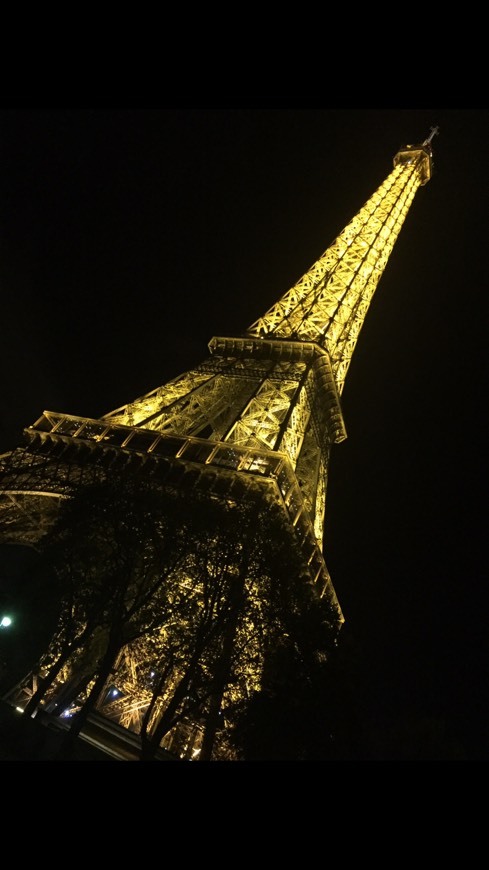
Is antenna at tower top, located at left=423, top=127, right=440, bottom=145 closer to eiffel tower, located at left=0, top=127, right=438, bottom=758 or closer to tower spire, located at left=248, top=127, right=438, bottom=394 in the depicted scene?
tower spire, located at left=248, top=127, right=438, bottom=394

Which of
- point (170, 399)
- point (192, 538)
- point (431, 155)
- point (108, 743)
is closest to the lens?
point (192, 538)

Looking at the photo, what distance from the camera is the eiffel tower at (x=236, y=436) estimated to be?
18.6 m

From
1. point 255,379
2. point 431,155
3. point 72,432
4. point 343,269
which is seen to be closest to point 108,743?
point 72,432

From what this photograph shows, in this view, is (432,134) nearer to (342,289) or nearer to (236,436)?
(342,289)

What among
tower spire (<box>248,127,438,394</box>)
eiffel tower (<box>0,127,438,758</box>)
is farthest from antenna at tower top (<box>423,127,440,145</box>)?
eiffel tower (<box>0,127,438,758</box>)

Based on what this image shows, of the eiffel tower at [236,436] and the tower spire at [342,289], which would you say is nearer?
the eiffel tower at [236,436]

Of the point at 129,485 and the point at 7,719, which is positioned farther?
the point at 129,485

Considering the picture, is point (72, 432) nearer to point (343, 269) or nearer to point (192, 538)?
point (192, 538)

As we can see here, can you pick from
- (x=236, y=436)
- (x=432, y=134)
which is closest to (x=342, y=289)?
(x=236, y=436)

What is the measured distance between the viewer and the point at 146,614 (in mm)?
13695

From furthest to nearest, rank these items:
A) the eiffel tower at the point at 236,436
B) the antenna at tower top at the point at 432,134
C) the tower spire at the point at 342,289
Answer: the antenna at tower top at the point at 432,134
the tower spire at the point at 342,289
the eiffel tower at the point at 236,436

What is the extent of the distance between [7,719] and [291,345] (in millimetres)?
21106

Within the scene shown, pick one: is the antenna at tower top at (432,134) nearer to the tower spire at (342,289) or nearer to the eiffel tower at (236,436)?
the tower spire at (342,289)

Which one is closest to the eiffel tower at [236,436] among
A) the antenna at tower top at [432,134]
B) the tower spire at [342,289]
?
the tower spire at [342,289]
